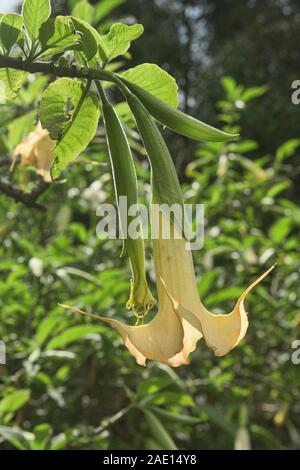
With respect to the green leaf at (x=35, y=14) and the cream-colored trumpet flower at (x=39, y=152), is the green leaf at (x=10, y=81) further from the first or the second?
the cream-colored trumpet flower at (x=39, y=152)

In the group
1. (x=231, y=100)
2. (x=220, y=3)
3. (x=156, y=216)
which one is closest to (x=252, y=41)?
(x=220, y=3)

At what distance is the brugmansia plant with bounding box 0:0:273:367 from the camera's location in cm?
47

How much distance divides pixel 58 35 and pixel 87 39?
0.09ft

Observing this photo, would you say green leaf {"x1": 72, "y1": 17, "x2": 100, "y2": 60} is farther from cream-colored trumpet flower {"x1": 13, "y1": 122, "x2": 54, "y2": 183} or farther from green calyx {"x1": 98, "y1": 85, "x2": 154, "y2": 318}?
cream-colored trumpet flower {"x1": 13, "y1": 122, "x2": 54, "y2": 183}

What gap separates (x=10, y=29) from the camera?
522mm

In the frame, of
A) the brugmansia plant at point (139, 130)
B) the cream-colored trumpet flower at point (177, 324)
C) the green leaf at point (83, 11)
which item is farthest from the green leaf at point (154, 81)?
the green leaf at point (83, 11)

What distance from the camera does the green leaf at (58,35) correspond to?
52 centimetres

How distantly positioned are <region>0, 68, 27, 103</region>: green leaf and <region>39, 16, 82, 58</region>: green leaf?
0.11 ft

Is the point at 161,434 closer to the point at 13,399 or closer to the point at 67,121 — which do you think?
the point at 13,399

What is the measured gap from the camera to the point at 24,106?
1.33m

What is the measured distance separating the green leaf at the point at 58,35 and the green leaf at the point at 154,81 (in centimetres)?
5

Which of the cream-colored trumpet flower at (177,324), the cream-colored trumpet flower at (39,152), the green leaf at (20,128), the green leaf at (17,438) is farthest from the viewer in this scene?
the green leaf at (20,128)

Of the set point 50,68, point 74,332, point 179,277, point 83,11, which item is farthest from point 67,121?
point 74,332

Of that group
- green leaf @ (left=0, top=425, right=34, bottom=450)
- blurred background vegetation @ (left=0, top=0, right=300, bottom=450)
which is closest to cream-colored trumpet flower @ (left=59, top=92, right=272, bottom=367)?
blurred background vegetation @ (left=0, top=0, right=300, bottom=450)
